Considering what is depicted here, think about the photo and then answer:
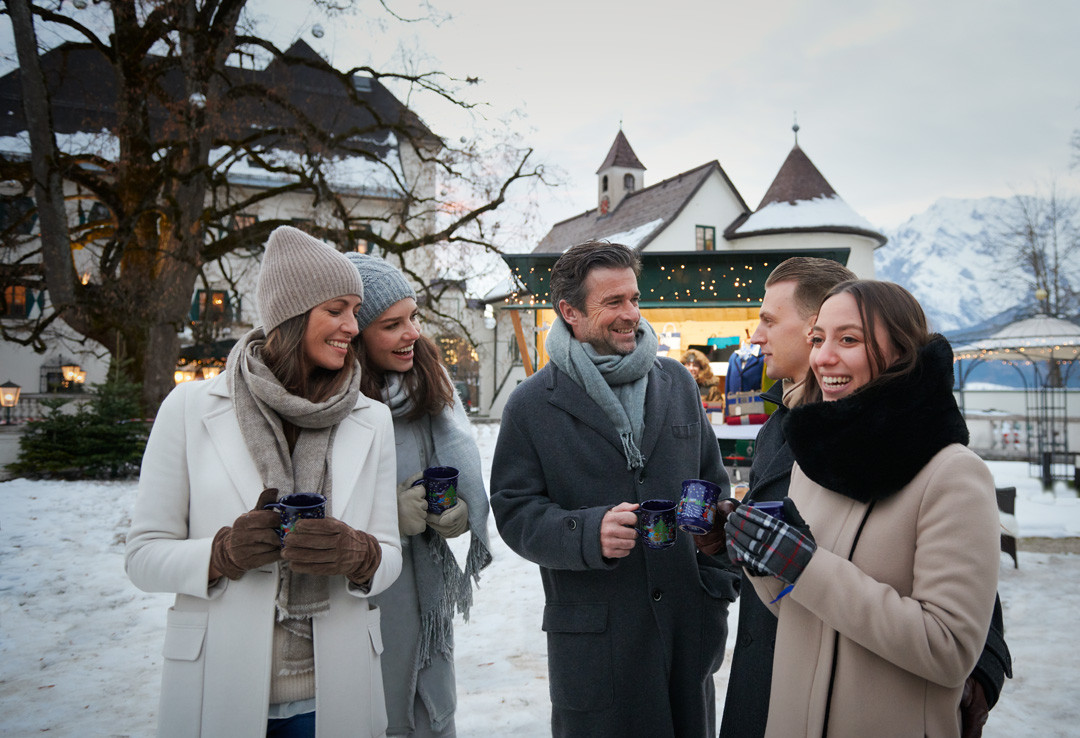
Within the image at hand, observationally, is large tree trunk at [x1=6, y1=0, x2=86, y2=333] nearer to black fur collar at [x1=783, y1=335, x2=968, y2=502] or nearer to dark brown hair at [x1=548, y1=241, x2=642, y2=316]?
dark brown hair at [x1=548, y1=241, x2=642, y2=316]

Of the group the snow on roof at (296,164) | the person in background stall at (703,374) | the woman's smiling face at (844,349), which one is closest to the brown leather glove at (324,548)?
the woman's smiling face at (844,349)

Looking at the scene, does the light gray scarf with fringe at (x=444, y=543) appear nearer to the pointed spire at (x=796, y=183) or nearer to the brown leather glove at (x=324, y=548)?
the brown leather glove at (x=324, y=548)

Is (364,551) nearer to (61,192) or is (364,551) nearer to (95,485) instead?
(95,485)

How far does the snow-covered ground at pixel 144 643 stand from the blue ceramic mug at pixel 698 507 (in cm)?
224

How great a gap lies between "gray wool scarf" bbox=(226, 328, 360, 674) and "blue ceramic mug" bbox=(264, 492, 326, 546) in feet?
0.60

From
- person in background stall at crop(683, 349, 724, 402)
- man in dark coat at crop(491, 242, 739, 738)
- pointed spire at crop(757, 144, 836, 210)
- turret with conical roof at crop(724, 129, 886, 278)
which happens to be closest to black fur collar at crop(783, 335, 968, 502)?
man in dark coat at crop(491, 242, 739, 738)

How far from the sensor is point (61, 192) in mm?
10445

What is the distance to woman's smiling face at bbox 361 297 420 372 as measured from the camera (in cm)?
259

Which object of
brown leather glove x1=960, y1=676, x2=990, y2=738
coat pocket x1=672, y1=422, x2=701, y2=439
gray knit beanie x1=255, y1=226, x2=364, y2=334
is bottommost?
brown leather glove x1=960, y1=676, x2=990, y2=738

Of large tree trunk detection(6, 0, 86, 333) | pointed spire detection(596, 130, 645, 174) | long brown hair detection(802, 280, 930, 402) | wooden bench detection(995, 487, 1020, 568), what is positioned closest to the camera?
long brown hair detection(802, 280, 930, 402)

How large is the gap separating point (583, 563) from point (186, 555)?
1.16 meters

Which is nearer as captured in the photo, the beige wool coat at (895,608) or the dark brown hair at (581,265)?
the beige wool coat at (895,608)

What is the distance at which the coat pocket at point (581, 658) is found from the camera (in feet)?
7.36

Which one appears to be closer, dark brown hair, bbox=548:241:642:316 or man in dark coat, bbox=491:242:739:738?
man in dark coat, bbox=491:242:739:738
